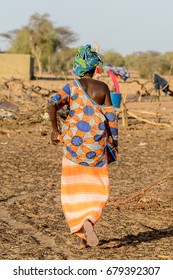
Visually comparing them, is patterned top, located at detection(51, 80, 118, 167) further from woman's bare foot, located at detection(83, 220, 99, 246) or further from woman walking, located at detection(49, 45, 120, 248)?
woman's bare foot, located at detection(83, 220, 99, 246)

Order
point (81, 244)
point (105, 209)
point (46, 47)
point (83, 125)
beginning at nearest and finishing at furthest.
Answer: point (83, 125) < point (81, 244) < point (105, 209) < point (46, 47)

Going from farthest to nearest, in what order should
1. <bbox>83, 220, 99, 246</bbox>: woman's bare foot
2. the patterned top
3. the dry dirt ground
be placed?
the dry dirt ground → the patterned top → <bbox>83, 220, 99, 246</bbox>: woman's bare foot

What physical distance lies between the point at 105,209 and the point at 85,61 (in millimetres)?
2071

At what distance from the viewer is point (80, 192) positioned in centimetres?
564

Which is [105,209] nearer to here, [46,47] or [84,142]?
[84,142]

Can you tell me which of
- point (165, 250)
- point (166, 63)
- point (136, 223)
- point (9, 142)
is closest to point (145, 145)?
point (9, 142)

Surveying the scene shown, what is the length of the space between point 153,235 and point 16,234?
111cm

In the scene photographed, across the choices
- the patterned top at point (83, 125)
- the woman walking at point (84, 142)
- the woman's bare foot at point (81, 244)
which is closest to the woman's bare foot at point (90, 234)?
the woman walking at point (84, 142)

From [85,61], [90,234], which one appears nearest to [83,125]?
[85,61]

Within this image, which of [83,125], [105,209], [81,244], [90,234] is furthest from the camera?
[105,209]

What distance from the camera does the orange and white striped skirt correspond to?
222 inches

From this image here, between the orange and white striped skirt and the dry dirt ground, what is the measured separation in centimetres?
28

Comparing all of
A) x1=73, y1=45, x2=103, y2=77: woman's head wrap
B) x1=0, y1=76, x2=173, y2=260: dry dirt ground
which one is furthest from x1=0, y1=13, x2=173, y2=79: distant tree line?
x1=73, y1=45, x2=103, y2=77: woman's head wrap

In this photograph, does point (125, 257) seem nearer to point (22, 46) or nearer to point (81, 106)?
point (81, 106)
